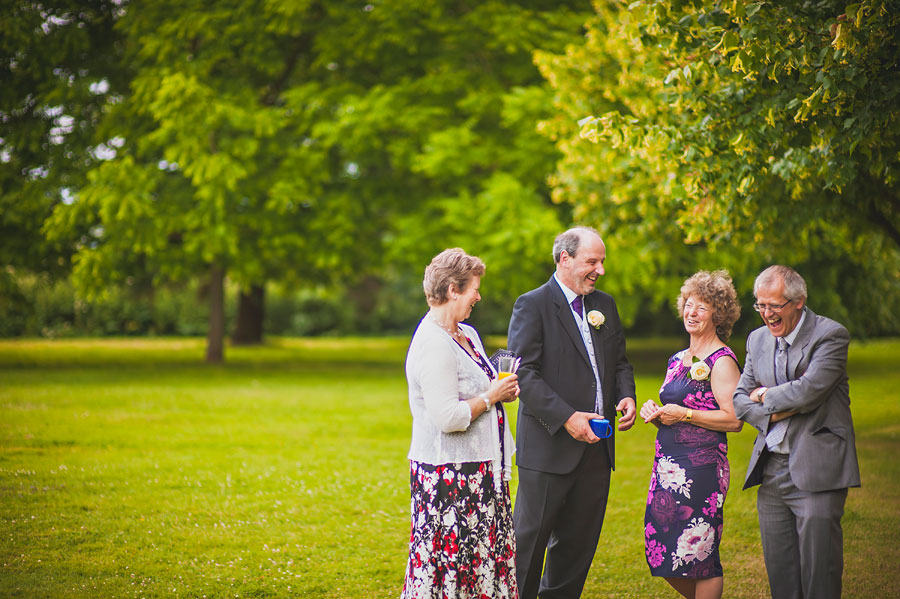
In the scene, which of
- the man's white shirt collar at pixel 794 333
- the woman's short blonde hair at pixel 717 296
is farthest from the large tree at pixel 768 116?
the man's white shirt collar at pixel 794 333

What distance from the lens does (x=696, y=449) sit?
15.6 feet

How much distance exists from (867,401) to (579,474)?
578 inches

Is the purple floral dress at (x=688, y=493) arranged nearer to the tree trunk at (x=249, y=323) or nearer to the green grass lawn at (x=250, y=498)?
the green grass lawn at (x=250, y=498)

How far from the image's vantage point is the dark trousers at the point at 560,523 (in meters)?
4.88

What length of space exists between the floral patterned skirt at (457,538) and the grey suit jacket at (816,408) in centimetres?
154

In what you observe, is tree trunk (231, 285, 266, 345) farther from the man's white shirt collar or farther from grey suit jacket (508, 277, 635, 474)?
the man's white shirt collar

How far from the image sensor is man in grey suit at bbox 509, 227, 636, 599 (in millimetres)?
4875

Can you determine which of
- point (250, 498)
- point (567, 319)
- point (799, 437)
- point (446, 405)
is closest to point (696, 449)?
point (799, 437)

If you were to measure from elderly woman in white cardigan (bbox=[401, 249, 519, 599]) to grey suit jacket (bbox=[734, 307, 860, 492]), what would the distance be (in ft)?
4.79

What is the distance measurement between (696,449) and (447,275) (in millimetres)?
1828

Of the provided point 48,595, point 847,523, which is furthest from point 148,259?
point 847,523

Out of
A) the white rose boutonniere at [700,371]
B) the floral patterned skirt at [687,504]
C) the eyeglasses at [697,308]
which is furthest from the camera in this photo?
the eyeglasses at [697,308]

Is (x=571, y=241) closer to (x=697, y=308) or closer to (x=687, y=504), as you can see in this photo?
(x=697, y=308)

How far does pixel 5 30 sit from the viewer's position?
693 inches
